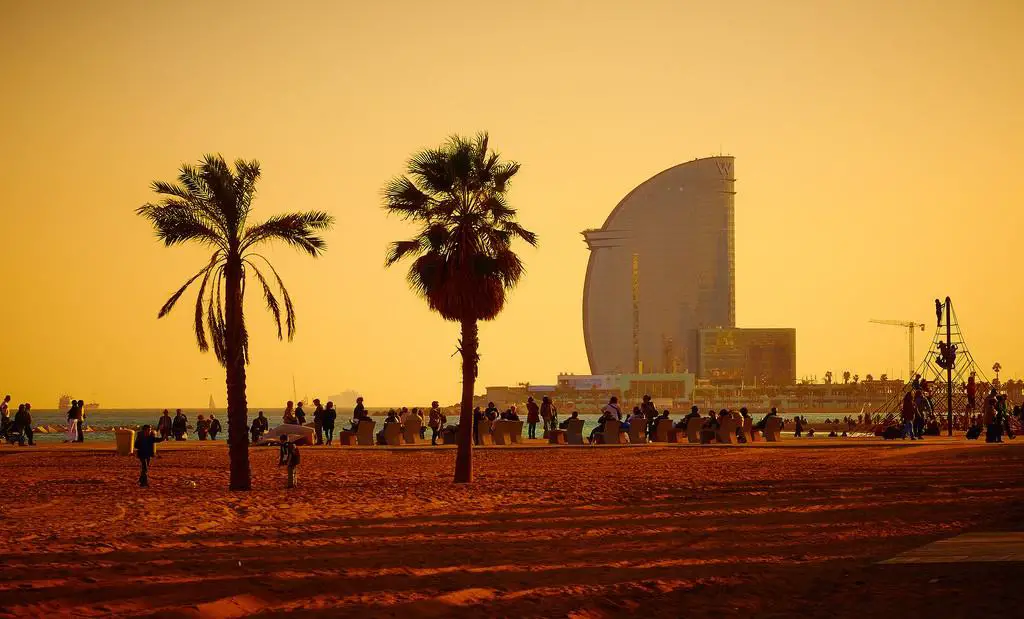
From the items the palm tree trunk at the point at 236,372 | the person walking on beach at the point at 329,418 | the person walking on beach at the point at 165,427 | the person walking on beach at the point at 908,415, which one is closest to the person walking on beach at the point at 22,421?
the person walking on beach at the point at 165,427

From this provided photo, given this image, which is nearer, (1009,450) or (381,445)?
(1009,450)

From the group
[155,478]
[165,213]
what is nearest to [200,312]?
[165,213]

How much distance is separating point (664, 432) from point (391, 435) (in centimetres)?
880

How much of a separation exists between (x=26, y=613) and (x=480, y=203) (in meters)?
14.7

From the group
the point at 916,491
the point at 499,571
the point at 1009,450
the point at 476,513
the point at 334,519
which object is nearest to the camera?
the point at 499,571

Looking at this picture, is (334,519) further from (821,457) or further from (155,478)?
(821,457)

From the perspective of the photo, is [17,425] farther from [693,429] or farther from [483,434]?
[693,429]

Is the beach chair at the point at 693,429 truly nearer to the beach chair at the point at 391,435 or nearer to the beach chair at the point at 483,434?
the beach chair at the point at 483,434

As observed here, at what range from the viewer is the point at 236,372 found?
21.4 metres

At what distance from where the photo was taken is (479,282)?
22531 millimetres

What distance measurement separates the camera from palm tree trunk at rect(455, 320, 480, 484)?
2306cm

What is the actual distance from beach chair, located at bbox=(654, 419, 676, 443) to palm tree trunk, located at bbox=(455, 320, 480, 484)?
56.4ft

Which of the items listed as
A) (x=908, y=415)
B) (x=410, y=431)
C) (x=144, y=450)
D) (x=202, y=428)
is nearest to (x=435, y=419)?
(x=410, y=431)

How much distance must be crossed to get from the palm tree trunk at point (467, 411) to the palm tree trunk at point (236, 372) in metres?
3.90
